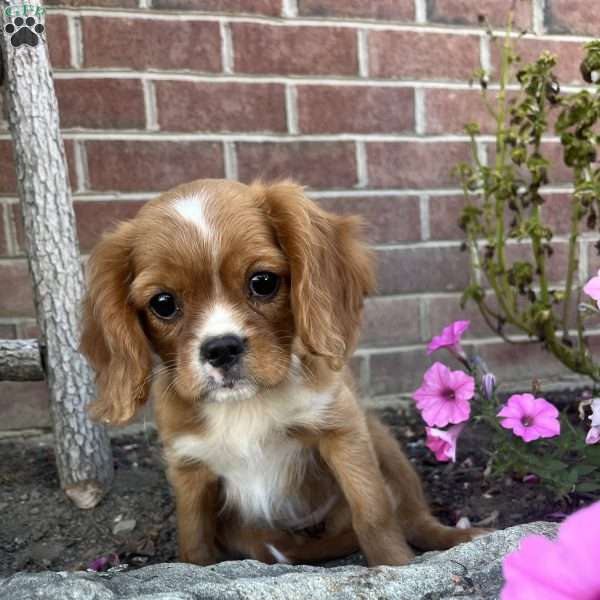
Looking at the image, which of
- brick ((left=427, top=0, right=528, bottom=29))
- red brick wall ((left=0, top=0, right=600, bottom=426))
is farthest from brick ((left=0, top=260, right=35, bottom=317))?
brick ((left=427, top=0, right=528, bottom=29))

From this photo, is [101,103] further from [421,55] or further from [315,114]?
[421,55]

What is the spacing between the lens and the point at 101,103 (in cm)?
216

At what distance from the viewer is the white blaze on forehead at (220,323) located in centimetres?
131

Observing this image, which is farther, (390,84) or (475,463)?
(390,84)

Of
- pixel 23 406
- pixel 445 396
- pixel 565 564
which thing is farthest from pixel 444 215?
pixel 565 564

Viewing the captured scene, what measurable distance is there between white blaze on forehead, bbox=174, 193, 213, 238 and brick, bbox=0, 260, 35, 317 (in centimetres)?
101

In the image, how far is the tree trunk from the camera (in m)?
1.74

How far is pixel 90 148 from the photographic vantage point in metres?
2.18

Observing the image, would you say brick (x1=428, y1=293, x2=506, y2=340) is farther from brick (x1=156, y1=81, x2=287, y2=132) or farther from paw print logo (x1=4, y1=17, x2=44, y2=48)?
paw print logo (x1=4, y1=17, x2=44, y2=48)

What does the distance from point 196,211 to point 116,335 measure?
1.08 feet

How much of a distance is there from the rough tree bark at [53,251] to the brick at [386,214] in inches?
39.9

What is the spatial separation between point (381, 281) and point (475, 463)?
2.48 feet

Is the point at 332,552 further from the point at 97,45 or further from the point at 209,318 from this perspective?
the point at 97,45

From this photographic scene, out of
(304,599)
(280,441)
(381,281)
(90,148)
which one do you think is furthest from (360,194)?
(304,599)
